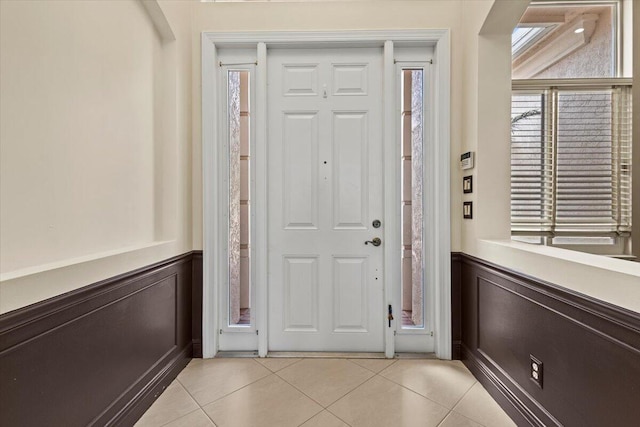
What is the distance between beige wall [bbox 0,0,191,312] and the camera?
979 millimetres

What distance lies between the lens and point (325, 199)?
87.9 inches

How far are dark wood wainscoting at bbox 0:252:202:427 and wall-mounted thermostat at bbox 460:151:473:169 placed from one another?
2.13 m

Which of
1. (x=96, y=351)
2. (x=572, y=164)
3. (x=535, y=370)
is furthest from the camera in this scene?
(x=572, y=164)

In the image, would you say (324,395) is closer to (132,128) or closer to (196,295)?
(196,295)

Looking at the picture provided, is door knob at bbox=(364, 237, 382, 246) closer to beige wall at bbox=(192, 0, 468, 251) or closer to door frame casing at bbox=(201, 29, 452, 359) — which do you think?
door frame casing at bbox=(201, 29, 452, 359)

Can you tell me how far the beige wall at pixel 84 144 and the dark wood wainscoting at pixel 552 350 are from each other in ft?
6.70

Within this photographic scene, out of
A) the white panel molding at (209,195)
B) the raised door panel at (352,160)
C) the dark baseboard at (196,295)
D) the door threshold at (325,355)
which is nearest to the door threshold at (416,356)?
the door threshold at (325,355)

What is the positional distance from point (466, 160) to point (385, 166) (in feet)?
1.84

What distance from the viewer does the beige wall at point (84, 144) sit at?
979 mm

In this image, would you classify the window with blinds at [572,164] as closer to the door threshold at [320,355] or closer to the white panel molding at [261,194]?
the door threshold at [320,355]

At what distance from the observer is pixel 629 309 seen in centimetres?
98

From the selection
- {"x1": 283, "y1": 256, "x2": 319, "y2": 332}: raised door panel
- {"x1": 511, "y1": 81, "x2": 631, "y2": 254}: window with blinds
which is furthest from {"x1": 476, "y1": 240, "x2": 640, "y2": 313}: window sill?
{"x1": 283, "y1": 256, "x2": 319, "y2": 332}: raised door panel

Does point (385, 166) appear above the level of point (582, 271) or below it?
above

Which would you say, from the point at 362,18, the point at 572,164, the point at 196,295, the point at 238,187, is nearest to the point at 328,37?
the point at 362,18
